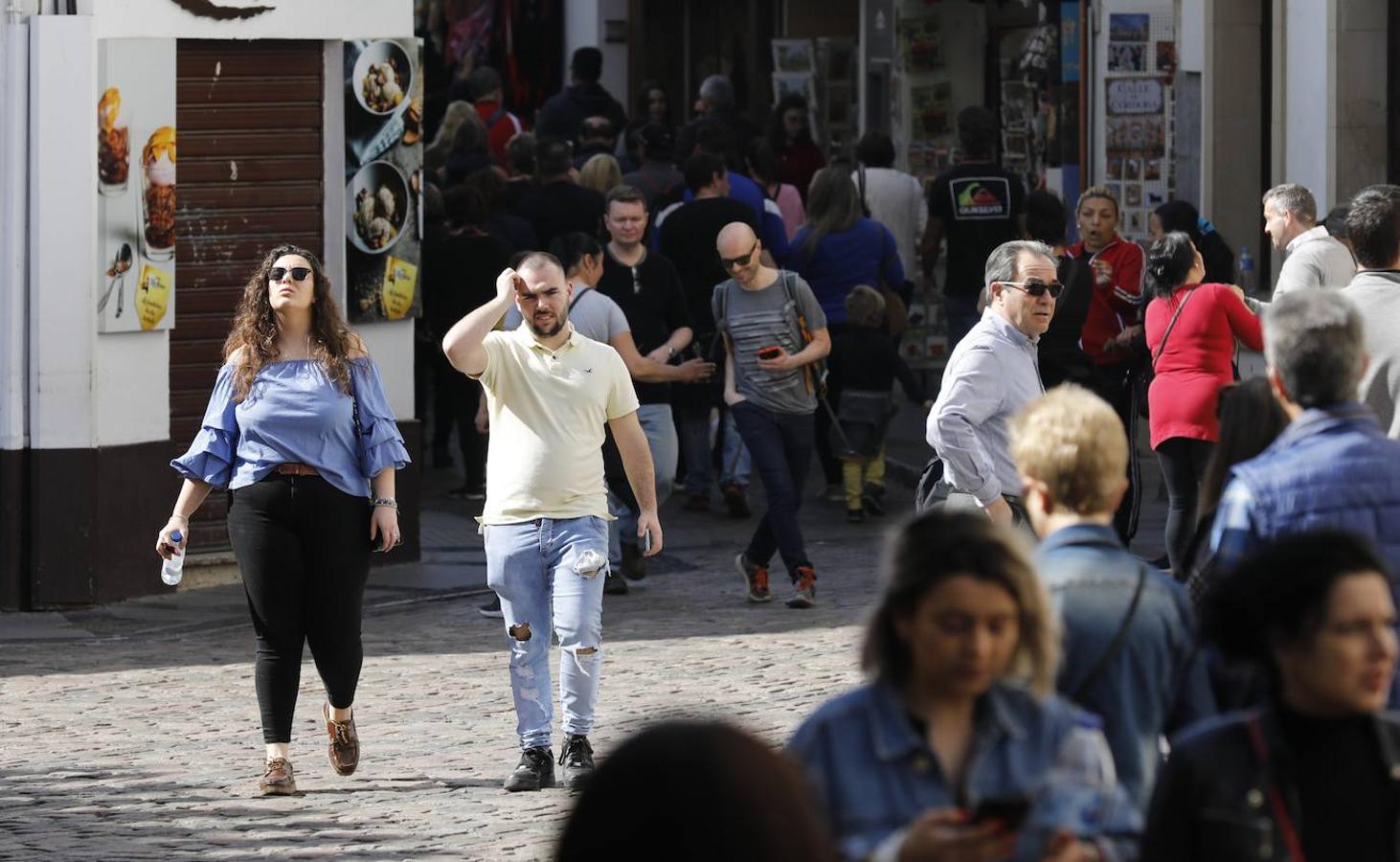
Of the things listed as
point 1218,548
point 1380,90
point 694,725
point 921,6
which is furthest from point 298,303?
point 921,6

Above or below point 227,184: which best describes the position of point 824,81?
above

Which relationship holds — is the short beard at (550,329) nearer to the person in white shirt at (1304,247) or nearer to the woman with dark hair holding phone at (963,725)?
the person in white shirt at (1304,247)

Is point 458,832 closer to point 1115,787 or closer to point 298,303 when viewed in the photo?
Result: point 298,303

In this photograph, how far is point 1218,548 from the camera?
4.88 metres

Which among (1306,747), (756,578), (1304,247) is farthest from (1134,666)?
(756,578)

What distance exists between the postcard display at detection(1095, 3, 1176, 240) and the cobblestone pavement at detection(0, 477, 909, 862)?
5.48m

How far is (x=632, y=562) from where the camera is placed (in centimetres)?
1255

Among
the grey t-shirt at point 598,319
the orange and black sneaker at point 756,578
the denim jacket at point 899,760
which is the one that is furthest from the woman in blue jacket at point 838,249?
the denim jacket at point 899,760

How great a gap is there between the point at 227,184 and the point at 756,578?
3.13 metres

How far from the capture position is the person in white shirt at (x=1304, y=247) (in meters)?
10.2

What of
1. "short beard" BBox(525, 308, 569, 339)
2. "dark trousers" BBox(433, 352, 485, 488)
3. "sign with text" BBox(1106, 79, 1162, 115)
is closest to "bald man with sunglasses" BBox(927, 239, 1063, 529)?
"short beard" BBox(525, 308, 569, 339)

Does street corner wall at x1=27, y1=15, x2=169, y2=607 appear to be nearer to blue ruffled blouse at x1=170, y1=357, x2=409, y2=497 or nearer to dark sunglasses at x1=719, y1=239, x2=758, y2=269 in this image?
dark sunglasses at x1=719, y1=239, x2=758, y2=269

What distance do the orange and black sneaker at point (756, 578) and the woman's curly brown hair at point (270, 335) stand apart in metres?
3.88

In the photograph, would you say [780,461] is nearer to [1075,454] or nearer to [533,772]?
[533,772]
